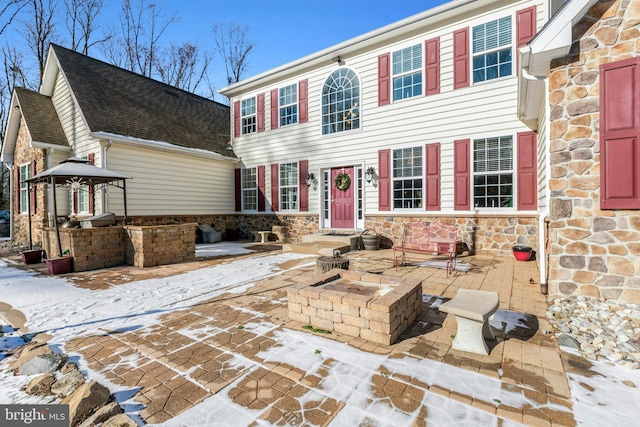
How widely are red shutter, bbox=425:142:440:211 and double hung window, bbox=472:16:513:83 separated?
6.19ft

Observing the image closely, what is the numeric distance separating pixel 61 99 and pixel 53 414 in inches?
503

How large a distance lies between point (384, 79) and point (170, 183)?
7.79 m

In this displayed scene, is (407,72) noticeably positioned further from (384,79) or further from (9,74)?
(9,74)

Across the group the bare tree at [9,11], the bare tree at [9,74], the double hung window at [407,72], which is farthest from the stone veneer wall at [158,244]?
the bare tree at [9,74]

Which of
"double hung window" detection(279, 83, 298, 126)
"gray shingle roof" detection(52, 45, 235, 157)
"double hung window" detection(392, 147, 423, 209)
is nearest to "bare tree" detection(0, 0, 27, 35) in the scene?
"gray shingle roof" detection(52, 45, 235, 157)

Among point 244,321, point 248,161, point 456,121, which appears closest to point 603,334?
point 244,321

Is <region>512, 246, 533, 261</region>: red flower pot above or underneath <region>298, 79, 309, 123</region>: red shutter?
underneath

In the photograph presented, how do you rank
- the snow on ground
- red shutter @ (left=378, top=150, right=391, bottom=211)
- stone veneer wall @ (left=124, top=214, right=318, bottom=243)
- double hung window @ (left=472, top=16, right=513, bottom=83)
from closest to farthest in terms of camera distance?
the snow on ground, double hung window @ (left=472, top=16, right=513, bottom=83), red shutter @ (left=378, top=150, right=391, bottom=211), stone veneer wall @ (left=124, top=214, right=318, bottom=243)

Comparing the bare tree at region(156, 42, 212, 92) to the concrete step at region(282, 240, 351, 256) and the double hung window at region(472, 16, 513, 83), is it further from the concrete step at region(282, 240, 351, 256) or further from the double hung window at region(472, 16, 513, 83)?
the double hung window at region(472, 16, 513, 83)

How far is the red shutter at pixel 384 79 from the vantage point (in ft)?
28.5

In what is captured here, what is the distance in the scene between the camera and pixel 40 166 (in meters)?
10.7

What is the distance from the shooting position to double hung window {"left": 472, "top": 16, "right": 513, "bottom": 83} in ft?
23.1

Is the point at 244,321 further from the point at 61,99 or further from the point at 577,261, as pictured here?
the point at 61,99

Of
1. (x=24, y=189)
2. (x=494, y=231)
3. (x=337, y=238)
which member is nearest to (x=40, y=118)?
(x=24, y=189)
